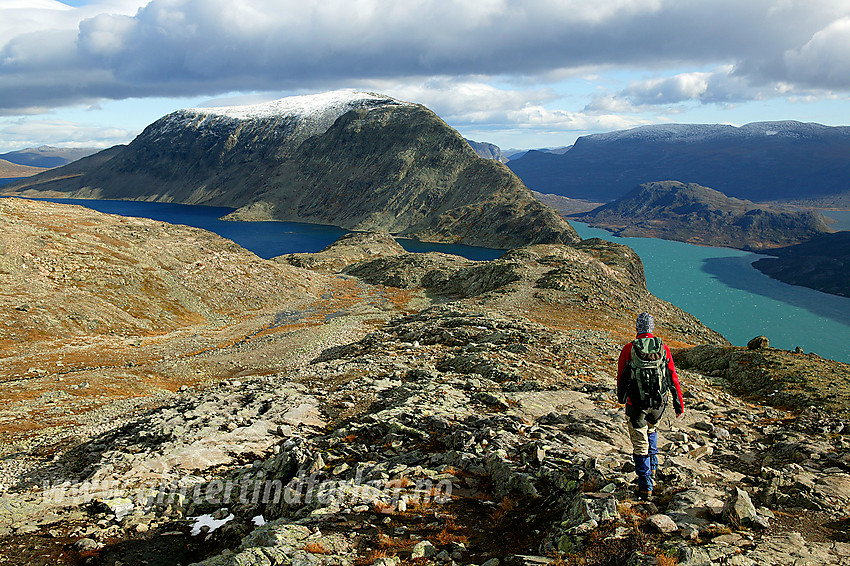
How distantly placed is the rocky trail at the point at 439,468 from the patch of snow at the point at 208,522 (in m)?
0.05

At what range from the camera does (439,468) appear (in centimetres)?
1462

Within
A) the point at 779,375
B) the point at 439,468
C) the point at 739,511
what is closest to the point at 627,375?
the point at 739,511

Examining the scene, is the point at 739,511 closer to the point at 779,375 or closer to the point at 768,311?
the point at 779,375

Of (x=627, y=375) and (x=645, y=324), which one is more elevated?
(x=645, y=324)

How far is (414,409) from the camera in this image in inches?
798

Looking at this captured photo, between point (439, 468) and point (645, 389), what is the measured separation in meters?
6.55

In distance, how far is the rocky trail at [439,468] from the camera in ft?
33.4

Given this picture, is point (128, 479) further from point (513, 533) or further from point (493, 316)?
point (493, 316)

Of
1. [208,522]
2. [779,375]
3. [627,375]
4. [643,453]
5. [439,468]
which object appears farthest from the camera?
[779,375]

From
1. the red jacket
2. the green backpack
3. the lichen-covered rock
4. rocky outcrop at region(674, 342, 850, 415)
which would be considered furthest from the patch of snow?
rocky outcrop at region(674, 342, 850, 415)

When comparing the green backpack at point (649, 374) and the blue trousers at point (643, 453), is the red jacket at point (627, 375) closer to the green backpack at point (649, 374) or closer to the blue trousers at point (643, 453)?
the green backpack at point (649, 374)

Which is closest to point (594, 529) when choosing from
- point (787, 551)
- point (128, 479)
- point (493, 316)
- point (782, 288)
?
point (787, 551)

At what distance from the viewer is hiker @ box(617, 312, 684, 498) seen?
11.5 m

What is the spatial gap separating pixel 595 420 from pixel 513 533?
343 inches
